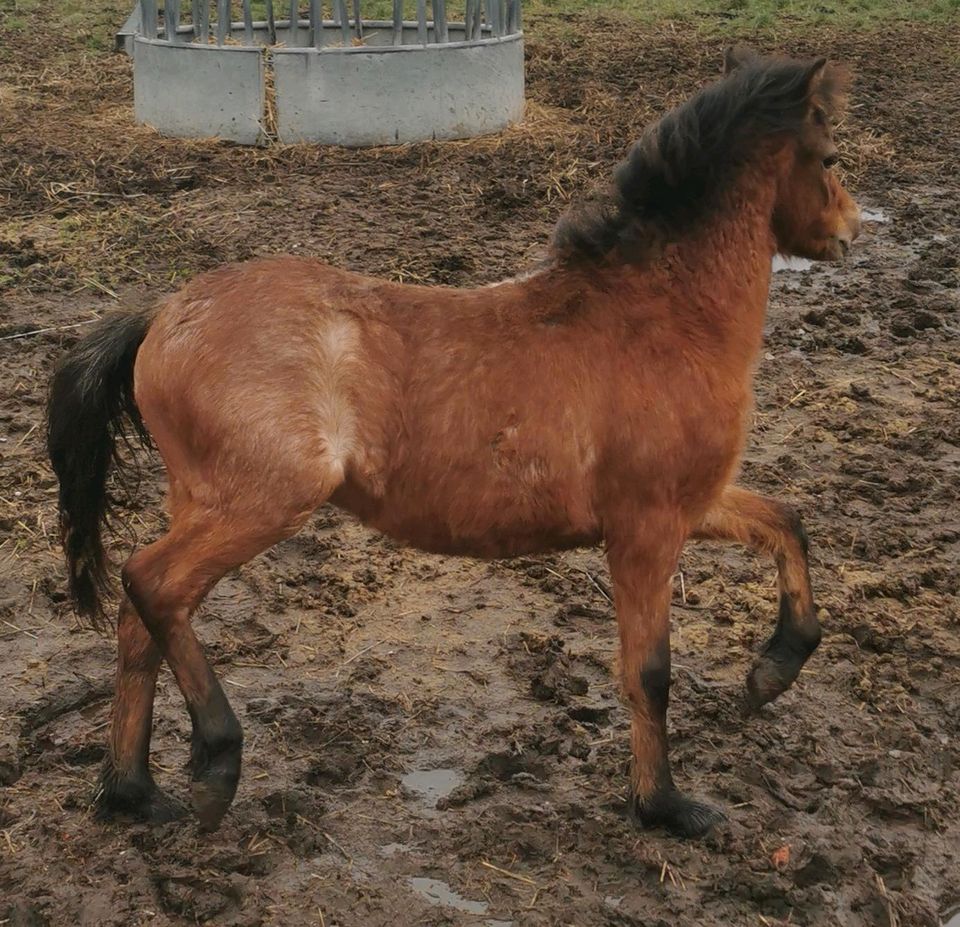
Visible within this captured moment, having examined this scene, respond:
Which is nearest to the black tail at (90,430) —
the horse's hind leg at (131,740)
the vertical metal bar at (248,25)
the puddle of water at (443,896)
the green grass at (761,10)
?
the horse's hind leg at (131,740)

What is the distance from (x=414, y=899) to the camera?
3.61m

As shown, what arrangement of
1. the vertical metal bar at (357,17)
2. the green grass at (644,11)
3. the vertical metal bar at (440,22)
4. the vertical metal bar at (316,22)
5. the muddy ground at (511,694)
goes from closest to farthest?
the muddy ground at (511,694)
the vertical metal bar at (316,22)
the vertical metal bar at (440,22)
the vertical metal bar at (357,17)
the green grass at (644,11)

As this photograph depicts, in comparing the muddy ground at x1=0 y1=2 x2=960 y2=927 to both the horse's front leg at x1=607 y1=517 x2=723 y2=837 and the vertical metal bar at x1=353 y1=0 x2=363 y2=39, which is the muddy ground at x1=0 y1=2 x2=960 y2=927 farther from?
the vertical metal bar at x1=353 y1=0 x2=363 y2=39

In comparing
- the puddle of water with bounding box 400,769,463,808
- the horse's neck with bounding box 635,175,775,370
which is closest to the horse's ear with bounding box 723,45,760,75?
the horse's neck with bounding box 635,175,775,370

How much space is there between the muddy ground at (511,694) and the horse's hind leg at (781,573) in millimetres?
205

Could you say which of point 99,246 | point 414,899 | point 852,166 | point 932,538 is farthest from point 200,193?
point 414,899

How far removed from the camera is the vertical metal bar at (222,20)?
10.8 m

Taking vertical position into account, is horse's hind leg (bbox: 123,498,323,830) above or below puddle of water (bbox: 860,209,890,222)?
above

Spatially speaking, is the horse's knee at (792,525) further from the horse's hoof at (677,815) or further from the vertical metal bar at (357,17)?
the vertical metal bar at (357,17)

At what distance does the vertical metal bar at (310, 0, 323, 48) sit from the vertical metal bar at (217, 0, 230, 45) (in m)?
0.75

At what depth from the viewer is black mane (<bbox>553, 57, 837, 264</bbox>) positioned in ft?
12.9

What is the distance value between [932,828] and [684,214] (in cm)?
190

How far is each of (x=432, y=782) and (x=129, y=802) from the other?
0.88 m

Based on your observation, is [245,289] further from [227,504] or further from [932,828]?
[932,828]
